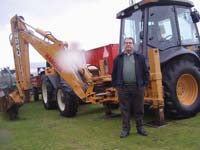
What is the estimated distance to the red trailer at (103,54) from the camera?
32.4ft

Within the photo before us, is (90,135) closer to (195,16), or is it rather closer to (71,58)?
(71,58)

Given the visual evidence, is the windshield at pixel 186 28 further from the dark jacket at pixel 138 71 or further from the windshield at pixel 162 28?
the dark jacket at pixel 138 71

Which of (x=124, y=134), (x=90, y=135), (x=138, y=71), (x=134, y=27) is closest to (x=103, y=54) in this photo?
(x=134, y=27)

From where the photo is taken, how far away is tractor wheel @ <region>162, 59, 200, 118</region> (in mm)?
7176

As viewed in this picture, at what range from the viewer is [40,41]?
1045 centimetres

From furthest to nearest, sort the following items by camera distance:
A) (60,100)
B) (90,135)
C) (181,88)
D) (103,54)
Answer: (103,54) → (60,100) → (181,88) → (90,135)

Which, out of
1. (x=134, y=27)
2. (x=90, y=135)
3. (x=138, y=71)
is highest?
(x=134, y=27)

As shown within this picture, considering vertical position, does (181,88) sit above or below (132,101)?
above

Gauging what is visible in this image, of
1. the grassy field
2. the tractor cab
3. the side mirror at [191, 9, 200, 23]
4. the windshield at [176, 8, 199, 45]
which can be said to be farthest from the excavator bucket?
the side mirror at [191, 9, 200, 23]

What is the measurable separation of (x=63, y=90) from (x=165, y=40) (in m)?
3.18

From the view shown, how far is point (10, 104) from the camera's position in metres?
9.47

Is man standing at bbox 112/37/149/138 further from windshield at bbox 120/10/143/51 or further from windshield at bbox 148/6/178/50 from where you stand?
windshield at bbox 120/10/143/51

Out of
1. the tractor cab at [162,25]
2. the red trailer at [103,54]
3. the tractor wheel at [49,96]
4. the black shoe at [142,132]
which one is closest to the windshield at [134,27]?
the tractor cab at [162,25]

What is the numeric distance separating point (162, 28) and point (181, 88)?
1347mm
